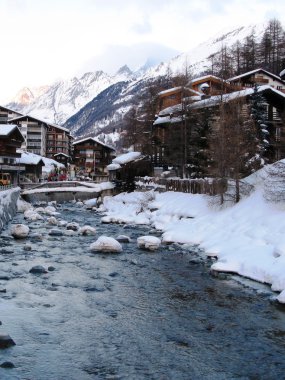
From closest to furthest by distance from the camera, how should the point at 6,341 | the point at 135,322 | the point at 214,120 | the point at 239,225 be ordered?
the point at 6,341 → the point at 135,322 → the point at 239,225 → the point at 214,120

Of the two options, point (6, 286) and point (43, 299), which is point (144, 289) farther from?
point (6, 286)

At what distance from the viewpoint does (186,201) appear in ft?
95.8

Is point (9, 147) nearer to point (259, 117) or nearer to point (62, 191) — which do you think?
point (62, 191)

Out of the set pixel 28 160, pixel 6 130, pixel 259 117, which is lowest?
pixel 28 160

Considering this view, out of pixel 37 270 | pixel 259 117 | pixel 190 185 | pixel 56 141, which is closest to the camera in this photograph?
pixel 37 270

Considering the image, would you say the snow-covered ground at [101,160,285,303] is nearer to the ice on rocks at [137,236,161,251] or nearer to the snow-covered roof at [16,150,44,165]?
the ice on rocks at [137,236,161,251]

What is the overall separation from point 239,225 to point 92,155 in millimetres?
85793

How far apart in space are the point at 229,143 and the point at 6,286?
53.9 feet

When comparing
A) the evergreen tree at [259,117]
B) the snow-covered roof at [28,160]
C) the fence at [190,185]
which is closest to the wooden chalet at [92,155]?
the snow-covered roof at [28,160]

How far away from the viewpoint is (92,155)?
103875 millimetres

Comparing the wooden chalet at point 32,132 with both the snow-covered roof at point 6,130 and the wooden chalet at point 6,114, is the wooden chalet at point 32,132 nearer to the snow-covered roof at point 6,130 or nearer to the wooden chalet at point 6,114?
the wooden chalet at point 6,114

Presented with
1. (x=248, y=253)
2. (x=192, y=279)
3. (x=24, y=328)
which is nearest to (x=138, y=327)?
(x=24, y=328)

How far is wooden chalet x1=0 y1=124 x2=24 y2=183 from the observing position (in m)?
58.2

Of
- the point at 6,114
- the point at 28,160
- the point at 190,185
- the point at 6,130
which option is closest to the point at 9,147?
the point at 6,130
